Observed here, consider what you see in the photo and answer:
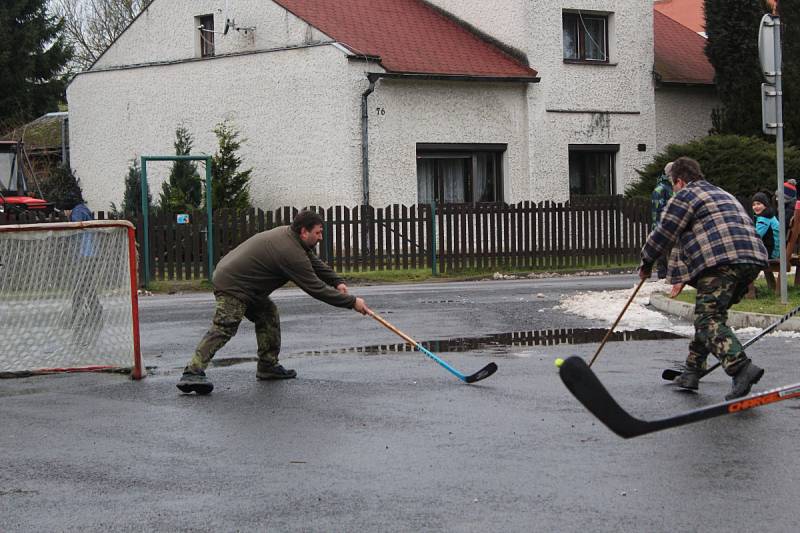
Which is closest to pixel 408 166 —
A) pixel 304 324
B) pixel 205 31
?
pixel 205 31

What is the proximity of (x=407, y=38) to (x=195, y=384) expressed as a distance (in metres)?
21.8

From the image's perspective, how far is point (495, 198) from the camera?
3091 cm

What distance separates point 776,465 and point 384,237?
18538 mm

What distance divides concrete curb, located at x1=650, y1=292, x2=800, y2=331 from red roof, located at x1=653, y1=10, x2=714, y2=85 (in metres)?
18.1

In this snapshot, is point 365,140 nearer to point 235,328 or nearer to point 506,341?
point 506,341

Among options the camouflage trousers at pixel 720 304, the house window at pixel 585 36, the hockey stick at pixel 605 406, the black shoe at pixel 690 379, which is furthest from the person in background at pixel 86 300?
→ the house window at pixel 585 36

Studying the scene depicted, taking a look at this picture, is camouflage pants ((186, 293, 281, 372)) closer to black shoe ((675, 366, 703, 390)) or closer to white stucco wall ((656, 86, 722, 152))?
black shoe ((675, 366, 703, 390))

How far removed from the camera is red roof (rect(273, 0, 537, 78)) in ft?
94.9

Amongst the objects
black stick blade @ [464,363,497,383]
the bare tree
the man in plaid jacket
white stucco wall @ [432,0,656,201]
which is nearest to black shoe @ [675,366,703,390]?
the man in plaid jacket

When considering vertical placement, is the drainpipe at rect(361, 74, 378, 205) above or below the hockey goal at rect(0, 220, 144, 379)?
above

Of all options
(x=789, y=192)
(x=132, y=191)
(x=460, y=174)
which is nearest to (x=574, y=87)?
(x=460, y=174)

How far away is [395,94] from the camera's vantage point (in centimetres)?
2866

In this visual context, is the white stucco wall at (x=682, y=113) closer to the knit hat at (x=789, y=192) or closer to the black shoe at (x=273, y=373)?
the knit hat at (x=789, y=192)

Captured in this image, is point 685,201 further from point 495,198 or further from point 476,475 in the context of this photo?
point 495,198
